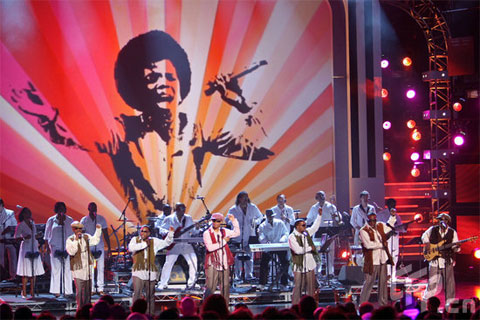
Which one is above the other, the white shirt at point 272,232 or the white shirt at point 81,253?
the white shirt at point 272,232

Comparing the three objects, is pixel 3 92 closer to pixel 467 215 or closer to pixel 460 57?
pixel 460 57

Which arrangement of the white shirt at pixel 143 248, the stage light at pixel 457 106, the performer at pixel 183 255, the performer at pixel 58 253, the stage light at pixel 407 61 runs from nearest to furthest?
the white shirt at pixel 143 248 < the performer at pixel 58 253 < the performer at pixel 183 255 < the stage light at pixel 457 106 < the stage light at pixel 407 61

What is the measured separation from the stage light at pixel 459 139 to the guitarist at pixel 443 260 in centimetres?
512

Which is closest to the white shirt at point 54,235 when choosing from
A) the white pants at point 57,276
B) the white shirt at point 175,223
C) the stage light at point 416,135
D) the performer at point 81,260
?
the white pants at point 57,276

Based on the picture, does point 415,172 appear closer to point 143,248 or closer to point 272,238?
point 272,238

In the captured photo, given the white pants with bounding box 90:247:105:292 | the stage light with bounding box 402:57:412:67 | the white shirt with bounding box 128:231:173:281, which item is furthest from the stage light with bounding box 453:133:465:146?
the white pants with bounding box 90:247:105:292

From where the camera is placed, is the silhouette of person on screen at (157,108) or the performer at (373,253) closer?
the performer at (373,253)

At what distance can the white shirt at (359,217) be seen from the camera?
13.3 metres

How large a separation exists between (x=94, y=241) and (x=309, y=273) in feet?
11.9

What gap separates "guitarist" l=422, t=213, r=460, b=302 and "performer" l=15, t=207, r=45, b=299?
7124 millimetres

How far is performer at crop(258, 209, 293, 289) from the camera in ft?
40.2

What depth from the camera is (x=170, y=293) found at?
38.6ft

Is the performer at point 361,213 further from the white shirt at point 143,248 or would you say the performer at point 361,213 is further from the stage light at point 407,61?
the stage light at point 407,61

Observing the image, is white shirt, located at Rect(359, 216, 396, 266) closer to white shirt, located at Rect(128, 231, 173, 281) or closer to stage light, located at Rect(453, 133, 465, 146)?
white shirt, located at Rect(128, 231, 173, 281)
